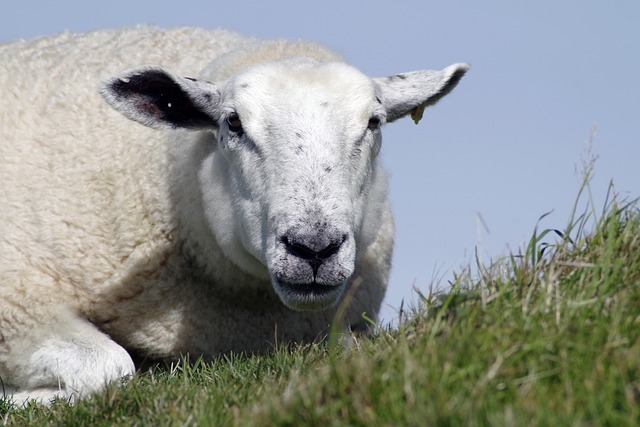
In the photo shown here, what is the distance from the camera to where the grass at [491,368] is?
2.81 m

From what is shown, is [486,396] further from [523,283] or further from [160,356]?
[160,356]

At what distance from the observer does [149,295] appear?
6316mm

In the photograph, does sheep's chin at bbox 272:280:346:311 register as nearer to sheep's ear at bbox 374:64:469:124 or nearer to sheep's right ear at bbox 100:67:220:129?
sheep's right ear at bbox 100:67:220:129

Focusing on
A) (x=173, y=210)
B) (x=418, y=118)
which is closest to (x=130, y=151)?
(x=173, y=210)

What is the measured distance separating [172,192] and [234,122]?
2.78ft

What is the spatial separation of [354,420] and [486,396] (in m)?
0.39

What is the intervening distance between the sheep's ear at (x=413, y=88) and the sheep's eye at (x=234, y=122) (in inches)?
40.7

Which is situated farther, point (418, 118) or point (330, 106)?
point (418, 118)

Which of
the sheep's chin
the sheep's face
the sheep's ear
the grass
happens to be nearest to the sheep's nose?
the sheep's face

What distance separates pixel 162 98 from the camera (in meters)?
6.05

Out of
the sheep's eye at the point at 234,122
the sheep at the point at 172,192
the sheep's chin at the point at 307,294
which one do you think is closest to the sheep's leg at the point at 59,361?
the sheep at the point at 172,192

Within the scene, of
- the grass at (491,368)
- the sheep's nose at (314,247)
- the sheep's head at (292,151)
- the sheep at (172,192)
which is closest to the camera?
the grass at (491,368)

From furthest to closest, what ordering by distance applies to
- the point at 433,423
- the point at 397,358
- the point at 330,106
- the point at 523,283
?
the point at 330,106 < the point at 523,283 < the point at 397,358 < the point at 433,423

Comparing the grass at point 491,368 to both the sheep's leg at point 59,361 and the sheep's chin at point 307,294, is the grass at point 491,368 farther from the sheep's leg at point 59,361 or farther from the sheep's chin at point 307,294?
the sheep's leg at point 59,361
